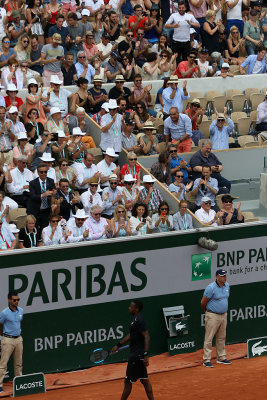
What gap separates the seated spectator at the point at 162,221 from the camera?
19.0 m

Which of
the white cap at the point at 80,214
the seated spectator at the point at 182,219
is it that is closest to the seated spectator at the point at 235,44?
the seated spectator at the point at 182,219

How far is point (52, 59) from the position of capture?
2262cm

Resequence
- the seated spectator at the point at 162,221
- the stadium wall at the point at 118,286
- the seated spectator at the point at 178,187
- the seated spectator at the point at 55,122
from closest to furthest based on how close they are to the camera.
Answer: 1. the stadium wall at the point at 118,286
2. the seated spectator at the point at 162,221
3. the seated spectator at the point at 178,187
4. the seated spectator at the point at 55,122

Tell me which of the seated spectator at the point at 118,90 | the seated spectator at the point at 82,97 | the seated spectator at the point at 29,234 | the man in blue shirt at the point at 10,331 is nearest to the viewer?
the man in blue shirt at the point at 10,331

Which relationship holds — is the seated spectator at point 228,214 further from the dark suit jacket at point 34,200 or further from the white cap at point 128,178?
the dark suit jacket at point 34,200

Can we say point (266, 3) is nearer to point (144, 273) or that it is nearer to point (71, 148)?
point (71, 148)

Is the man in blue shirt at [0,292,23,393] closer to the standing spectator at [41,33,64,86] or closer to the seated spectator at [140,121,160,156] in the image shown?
the seated spectator at [140,121,160,156]

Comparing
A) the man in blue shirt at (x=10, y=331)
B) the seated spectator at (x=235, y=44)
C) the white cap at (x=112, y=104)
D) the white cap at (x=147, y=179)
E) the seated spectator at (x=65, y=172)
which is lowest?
the man in blue shirt at (x=10, y=331)

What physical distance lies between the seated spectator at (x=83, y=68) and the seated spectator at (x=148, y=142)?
2032mm

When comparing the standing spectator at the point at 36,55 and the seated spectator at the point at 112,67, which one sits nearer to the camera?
the standing spectator at the point at 36,55

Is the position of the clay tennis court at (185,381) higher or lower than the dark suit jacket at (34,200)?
lower

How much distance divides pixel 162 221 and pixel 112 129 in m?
3.08

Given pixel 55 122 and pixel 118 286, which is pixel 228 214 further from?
pixel 55 122

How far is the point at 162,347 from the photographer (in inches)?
693
